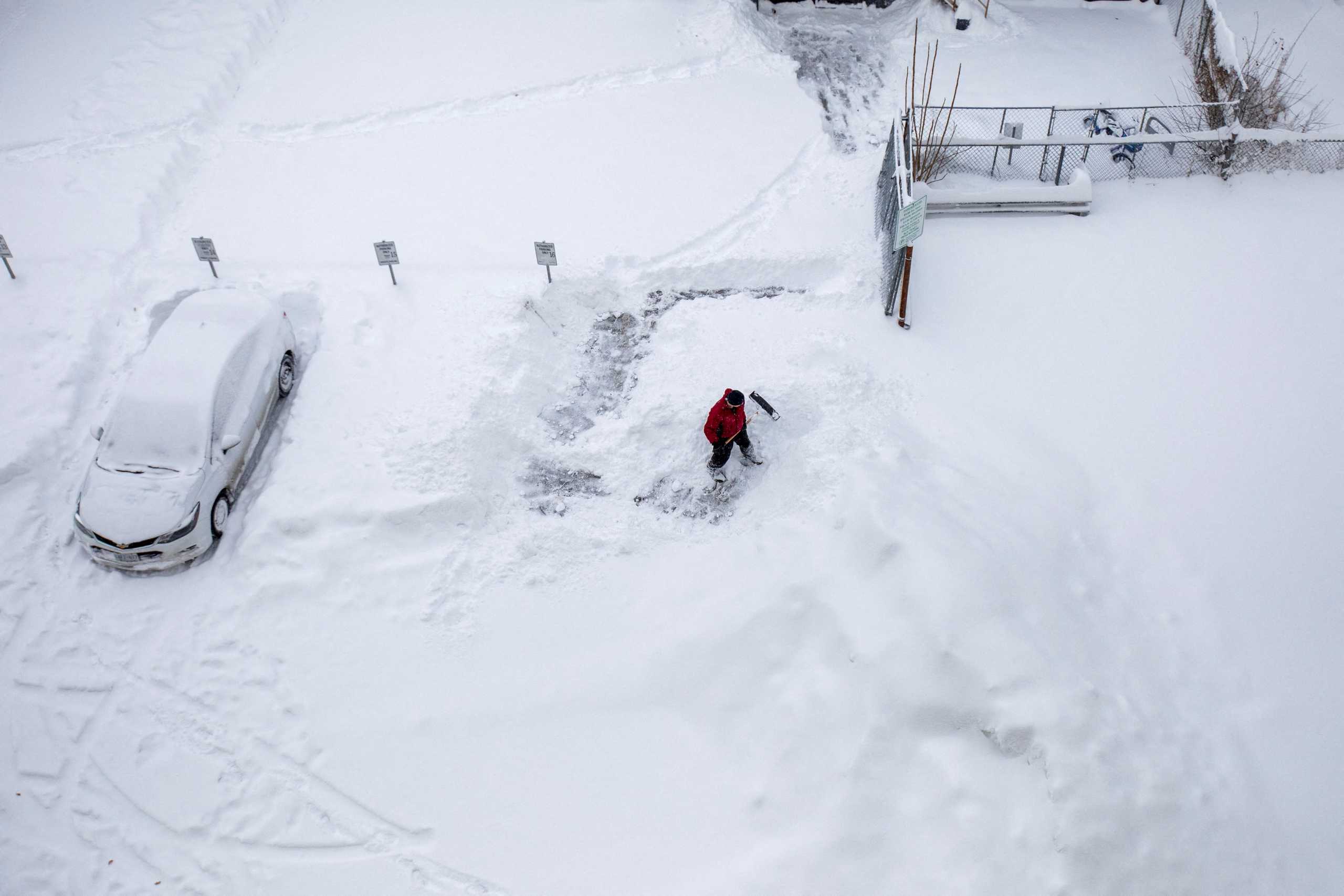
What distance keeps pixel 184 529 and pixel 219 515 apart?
0.50 m

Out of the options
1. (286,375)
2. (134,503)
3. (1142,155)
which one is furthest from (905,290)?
(134,503)

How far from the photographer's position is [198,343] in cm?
965

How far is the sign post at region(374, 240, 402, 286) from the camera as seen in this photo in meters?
11.0

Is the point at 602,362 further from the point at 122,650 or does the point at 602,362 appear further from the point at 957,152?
the point at 957,152

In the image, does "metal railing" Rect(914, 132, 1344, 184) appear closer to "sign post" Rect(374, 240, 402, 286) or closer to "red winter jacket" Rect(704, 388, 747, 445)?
"red winter jacket" Rect(704, 388, 747, 445)

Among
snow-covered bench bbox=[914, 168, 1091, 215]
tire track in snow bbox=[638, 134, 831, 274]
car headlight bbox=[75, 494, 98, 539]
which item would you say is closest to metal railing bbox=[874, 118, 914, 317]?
snow-covered bench bbox=[914, 168, 1091, 215]

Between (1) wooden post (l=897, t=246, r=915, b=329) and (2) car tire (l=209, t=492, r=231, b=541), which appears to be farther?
(1) wooden post (l=897, t=246, r=915, b=329)

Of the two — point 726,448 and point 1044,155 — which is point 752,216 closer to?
point 1044,155

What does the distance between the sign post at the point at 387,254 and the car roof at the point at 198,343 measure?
149 cm

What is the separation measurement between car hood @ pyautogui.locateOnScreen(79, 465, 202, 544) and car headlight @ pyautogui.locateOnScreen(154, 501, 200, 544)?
38 millimetres

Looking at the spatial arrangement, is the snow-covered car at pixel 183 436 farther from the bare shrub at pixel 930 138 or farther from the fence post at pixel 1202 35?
the fence post at pixel 1202 35

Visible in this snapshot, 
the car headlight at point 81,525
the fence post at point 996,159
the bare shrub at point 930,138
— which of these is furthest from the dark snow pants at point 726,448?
the fence post at point 996,159

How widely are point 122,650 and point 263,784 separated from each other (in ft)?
7.35

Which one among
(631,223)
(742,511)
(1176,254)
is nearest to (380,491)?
(742,511)
